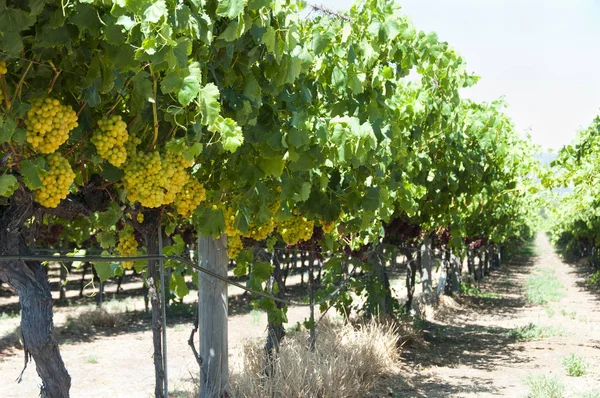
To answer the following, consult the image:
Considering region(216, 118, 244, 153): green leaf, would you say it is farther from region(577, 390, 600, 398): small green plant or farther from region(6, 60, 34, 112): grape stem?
region(577, 390, 600, 398): small green plant

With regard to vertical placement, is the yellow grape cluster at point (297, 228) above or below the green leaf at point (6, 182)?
below

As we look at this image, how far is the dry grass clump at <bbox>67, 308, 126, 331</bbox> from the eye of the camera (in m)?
11.9

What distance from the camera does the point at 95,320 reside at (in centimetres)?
1210

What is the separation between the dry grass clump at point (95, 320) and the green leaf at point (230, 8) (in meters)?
10.8

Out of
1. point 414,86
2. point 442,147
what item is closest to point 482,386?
point 442,147

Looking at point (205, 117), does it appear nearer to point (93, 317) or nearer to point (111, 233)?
point (111, 233)

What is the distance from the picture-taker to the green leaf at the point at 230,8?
2.07 metres

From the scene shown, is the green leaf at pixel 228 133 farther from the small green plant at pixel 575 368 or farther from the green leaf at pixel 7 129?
the small green plant at pixel 575 368

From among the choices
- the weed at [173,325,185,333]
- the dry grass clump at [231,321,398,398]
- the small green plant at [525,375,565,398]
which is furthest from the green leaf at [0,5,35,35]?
the weed at [173,325,185,333]

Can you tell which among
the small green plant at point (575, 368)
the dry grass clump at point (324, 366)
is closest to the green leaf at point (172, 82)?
the dry grass clump at point (324, 366)

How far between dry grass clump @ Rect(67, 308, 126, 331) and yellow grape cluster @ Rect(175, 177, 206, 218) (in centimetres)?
975

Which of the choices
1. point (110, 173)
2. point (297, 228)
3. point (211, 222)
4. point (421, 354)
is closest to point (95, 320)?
point (421, 354)

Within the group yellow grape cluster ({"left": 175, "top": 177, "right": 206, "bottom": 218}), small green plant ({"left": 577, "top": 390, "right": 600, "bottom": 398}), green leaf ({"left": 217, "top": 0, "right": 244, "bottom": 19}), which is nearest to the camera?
green leaf ({"left": 217, "top": 0, "right": 244, "bottom": 19})

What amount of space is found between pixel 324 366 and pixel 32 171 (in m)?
4.33
